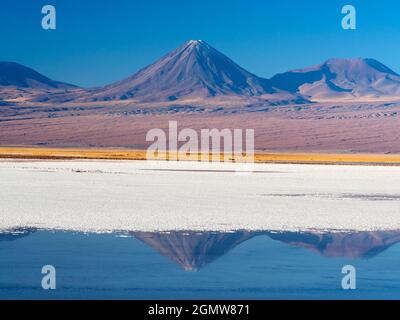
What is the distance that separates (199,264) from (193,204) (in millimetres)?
8893

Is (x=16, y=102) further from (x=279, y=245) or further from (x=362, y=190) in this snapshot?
(x=279, y=245)

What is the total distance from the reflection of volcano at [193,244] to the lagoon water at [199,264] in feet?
0.05

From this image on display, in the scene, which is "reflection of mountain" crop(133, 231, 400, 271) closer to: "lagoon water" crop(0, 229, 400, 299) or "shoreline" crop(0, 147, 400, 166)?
"lagoon water" crop(0, 229, 400, 299)

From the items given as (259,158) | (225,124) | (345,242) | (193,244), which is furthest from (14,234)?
(225,124)

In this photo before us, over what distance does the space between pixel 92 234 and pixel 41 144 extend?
113333 mm

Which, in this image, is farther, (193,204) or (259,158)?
(259,158)

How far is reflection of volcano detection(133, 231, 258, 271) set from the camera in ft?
41.1

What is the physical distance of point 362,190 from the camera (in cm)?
2798

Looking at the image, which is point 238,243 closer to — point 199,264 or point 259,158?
point 199,264

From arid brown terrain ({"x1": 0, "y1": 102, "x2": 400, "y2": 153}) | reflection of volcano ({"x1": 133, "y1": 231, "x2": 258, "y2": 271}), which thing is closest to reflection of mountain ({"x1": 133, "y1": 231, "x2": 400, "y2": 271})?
reflection of volcano ({"x1": 133, "y1": 231, "x2": 258, "y2": 271})

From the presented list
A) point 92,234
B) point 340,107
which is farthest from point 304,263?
point 340,107

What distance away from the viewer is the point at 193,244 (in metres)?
13.9

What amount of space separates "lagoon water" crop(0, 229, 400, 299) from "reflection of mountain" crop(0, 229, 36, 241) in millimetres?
17
